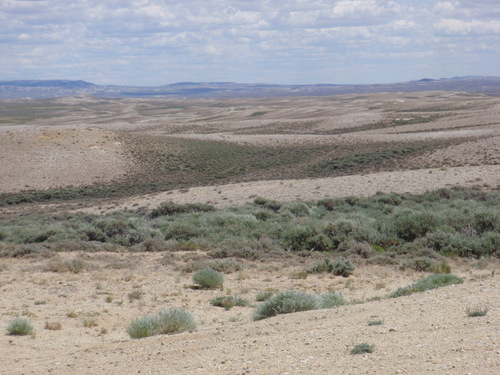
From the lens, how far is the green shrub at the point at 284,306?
9141mm

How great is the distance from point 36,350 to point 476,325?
622cm

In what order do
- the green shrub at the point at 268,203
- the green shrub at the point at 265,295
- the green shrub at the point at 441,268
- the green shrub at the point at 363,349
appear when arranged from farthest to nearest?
the green shrub at the point at 268,203 < the green shrub at the point at 441,268 < the green shrub at the point at 265,295 < the green shrub at the point at 363,349

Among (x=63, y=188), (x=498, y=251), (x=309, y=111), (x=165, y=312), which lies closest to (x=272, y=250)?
(x=498, y=251)

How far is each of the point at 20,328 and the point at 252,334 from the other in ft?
13.0

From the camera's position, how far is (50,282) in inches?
501

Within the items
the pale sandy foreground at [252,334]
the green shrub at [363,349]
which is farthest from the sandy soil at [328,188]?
the green shrub at [363,349]

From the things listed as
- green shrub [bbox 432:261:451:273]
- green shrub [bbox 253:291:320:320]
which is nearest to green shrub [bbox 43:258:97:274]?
green shrub [bbox 253:291:320:320]

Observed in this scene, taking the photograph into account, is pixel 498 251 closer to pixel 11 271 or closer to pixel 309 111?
pixel 11 271

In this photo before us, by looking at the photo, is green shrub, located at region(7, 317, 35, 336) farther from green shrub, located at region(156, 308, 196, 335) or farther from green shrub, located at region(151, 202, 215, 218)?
green shrub, located at region(151, 202, 215, 218)

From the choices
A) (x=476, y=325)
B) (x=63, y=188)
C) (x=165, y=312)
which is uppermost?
(x=476, y=325)

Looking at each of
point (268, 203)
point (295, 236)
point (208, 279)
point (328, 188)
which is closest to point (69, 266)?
point (208, 279)

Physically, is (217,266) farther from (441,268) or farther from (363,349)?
(363,349)

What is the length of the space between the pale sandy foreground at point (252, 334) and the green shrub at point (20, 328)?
154 mm

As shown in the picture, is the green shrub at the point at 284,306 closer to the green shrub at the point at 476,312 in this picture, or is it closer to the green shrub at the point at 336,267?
the green shrub at the point at 476,312
